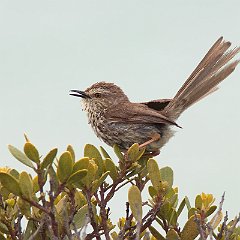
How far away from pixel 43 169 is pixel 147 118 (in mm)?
2722

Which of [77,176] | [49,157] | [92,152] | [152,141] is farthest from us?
[152,141]

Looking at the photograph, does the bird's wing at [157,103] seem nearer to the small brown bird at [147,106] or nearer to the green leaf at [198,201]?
the small brown bird at [147,106]

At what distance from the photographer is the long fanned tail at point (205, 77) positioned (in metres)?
6.20

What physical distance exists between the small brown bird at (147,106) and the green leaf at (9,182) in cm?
251

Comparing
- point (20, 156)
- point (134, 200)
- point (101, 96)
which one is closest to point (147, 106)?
point (101, 96)

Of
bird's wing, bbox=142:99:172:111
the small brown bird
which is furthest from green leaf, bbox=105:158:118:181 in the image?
bird's wing, bbox=142:99:172:111

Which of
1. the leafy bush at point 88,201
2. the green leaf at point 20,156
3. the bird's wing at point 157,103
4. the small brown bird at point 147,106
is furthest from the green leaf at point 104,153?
the bird's wing at point 157,103

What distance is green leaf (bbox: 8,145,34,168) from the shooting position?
3377mm

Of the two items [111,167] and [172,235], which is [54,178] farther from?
[172,235]

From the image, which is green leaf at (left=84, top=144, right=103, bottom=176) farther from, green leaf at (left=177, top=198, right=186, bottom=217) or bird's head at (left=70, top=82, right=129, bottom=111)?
bird's head at (left=70, top=82, right=129, bottom=111)

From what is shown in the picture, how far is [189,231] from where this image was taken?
12.9 ft

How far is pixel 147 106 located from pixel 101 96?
21.8 inches

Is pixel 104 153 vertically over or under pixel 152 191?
over

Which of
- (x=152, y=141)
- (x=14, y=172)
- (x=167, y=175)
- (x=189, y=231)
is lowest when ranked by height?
(x=189, y=231)
